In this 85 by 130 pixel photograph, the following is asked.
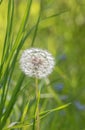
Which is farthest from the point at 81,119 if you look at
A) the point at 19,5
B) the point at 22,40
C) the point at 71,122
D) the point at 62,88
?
the point at 22,40

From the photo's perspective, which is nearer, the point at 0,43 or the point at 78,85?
the point at 0,43

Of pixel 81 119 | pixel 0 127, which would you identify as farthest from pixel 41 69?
pixel 81 119

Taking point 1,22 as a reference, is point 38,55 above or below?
below

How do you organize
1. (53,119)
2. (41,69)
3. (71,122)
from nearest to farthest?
1. (41,69)
2. (53,119)
3. (71,122)

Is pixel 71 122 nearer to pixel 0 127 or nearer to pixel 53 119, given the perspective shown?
pixel 53 119

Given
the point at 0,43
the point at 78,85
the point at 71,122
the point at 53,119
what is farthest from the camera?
the point at 78,85

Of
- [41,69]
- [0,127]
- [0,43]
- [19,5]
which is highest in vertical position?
[19,5]

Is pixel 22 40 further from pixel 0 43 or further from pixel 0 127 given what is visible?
pixel 0 43
